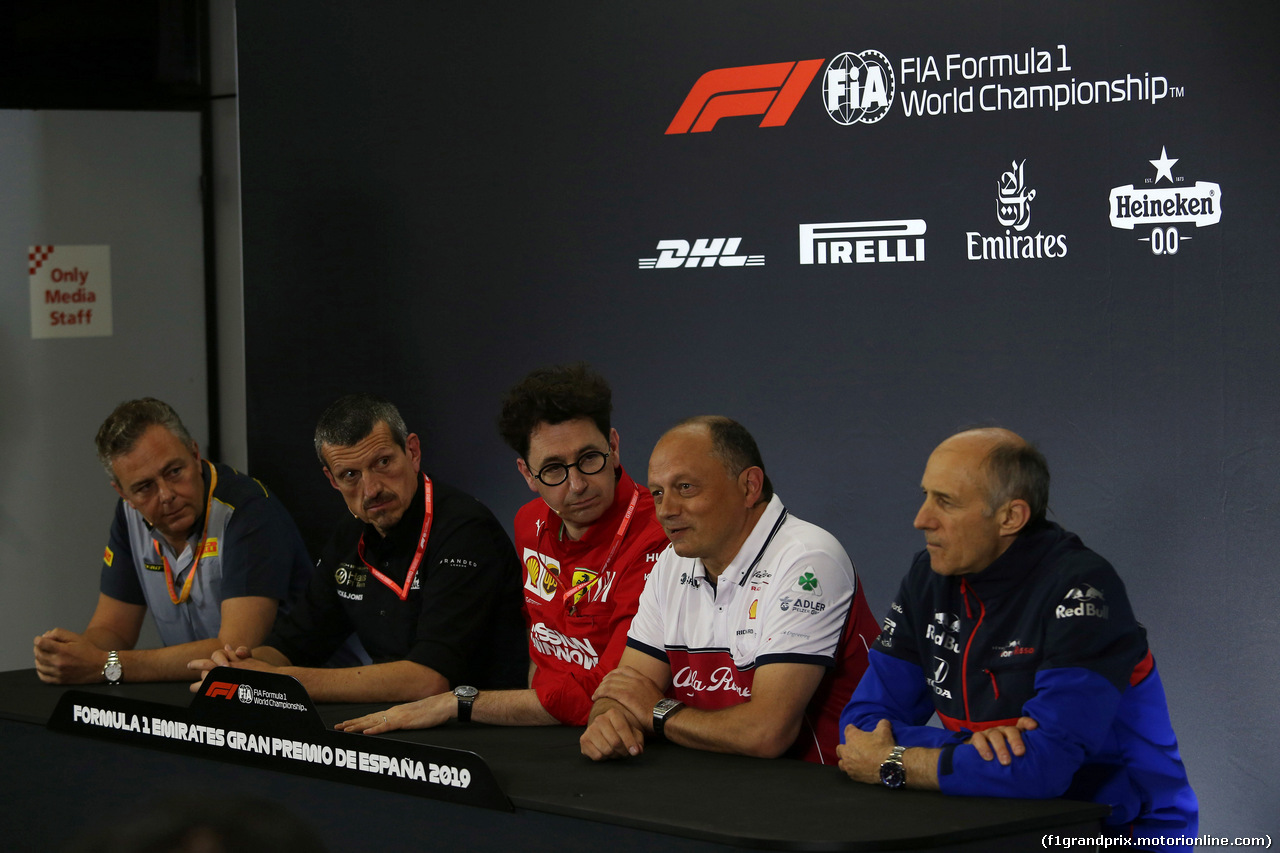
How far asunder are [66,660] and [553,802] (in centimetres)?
137

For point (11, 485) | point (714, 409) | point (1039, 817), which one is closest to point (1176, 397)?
point (714, 409)

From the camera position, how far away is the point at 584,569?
2.46 metres

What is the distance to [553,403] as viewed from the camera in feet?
7.91

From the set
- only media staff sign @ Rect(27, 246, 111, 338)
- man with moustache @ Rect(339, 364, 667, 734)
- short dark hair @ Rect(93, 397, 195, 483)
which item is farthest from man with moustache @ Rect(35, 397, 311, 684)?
only media staff sign @ Rect(27, 246, 111, 338)

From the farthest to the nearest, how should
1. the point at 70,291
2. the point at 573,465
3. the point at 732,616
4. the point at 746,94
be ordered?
1. the point at 70,291
2. the point at 746,94
3. the point at 573,465
4. the point at 732,616

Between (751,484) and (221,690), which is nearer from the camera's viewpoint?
(221,690)

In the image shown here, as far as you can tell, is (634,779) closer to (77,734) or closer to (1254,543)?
(77,734)

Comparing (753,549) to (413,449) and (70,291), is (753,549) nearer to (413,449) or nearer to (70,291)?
(413,449)

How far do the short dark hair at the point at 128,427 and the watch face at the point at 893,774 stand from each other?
1.87 metres

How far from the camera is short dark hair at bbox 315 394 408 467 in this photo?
2607mm

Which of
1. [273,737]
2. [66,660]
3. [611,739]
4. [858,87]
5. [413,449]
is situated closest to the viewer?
[611,739]

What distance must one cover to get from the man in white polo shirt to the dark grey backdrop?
1.13 meters

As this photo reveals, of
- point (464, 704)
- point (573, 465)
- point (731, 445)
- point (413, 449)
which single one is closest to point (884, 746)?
point (731, 445)

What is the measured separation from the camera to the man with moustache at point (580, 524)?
2412 mm
